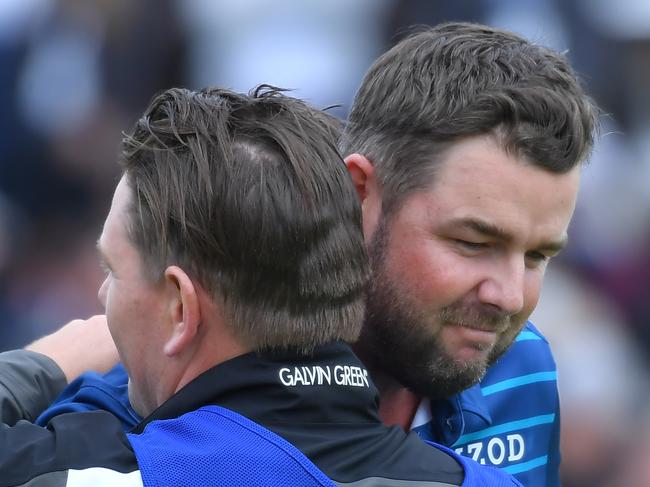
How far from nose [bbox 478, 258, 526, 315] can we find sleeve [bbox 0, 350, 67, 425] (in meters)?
0.74

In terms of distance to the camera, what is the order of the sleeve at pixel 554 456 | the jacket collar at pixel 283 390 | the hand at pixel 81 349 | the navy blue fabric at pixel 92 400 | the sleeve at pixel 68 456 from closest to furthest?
1. the sleeve at pixel 68 456
2. the jacket collar at pixel 283 390
3. the navy blue fabric at pixel 92 400
4. the hand at pixel 81 349
5. the sleeve at pixel 554 456

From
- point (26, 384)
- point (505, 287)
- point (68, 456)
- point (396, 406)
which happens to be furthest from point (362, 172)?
point (68, 456)

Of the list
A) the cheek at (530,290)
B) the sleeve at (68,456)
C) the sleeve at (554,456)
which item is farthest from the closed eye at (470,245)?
the sleeve at (68,456)

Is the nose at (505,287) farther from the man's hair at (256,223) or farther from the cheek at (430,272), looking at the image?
the man's hair at (256,223)

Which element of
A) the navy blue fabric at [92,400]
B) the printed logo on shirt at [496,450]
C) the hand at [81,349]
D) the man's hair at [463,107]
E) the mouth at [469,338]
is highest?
the man's hair at [463,107]

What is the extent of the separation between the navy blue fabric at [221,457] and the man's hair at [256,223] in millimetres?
145

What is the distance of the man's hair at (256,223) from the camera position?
155 centimetres

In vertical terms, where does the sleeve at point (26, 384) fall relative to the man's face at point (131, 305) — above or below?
below

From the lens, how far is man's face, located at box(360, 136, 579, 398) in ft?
6.30

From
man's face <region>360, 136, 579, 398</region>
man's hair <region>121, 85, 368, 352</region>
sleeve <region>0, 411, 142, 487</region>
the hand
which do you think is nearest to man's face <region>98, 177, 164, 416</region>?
man's hair <region>121, 85, 368, 352</region>

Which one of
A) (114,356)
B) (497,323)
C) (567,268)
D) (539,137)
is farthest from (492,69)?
(567,268)

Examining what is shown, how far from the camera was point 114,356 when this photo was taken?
2.05 m

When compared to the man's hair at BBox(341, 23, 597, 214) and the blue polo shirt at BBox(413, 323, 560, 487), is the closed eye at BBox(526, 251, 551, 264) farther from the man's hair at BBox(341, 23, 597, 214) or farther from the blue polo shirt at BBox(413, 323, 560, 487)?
the blue polo shirt at BBox(413, 323, 560, 487)

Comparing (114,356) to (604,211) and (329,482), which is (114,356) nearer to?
(329,482)
